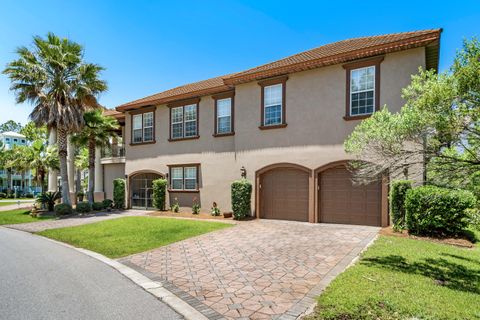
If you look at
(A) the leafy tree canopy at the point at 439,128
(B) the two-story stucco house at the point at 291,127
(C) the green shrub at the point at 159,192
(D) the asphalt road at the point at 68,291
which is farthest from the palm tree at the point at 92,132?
(A) the leafy tree canopy at the point at 439,128

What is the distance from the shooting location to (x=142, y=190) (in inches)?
845

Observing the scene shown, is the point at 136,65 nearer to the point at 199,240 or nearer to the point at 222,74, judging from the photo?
the point at 222,74

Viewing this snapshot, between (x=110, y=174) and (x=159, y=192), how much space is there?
30.9 feet

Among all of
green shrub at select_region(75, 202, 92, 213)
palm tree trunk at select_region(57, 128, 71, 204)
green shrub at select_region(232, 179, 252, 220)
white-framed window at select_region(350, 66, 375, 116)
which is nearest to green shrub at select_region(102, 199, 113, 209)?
green shrub at select_region(75, 202, 92, 213)

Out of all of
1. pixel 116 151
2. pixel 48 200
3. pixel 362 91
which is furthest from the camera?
pixel 116 151

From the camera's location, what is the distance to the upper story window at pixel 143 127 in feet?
68.2

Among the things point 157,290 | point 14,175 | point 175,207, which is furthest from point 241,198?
point 14,175

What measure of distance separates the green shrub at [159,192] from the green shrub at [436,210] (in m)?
13.9

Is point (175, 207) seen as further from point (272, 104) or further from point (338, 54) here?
point (338, 54)

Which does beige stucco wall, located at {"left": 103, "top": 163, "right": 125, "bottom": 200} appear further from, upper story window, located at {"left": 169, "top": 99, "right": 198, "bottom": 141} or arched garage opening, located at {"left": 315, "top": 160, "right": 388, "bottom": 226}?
arched garage opening, located at {"left": 315, "top": 160, "right": 388, "bottom": 226}

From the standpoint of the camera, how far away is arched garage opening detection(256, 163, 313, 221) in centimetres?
1446

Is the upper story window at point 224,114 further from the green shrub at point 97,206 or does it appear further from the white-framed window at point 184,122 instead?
the green shrub at point 97,206

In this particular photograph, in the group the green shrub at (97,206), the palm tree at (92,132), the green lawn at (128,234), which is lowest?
the green shrub at (97,206)

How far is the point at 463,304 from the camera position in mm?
4953
